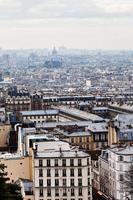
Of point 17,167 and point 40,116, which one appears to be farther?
point 40,116

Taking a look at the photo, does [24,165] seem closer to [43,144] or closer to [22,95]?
[43,144]

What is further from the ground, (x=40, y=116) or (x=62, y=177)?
(x=62, y=177)

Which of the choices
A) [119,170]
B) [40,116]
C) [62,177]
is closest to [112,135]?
[119,170]

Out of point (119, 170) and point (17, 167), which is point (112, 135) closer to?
point (119, 170)

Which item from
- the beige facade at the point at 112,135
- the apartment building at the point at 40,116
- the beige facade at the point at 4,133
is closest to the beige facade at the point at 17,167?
the beige facade at the point at 112,135

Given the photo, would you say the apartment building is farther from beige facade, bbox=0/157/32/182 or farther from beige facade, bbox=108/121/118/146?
beige facade, bbox=0/157/32/182
